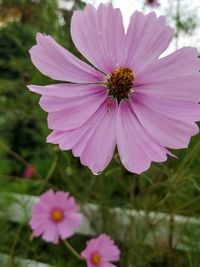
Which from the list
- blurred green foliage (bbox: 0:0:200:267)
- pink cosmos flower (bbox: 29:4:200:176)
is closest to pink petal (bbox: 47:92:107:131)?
pink cosmos flower (bbox: 29:4:200:176)

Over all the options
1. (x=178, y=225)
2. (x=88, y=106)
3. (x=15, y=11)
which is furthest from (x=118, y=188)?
(x=15, y=11)

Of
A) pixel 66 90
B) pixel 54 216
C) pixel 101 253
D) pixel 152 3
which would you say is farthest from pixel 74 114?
pixel 152 3

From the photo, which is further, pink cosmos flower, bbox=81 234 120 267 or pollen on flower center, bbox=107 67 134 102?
pink cosmos flower, bbox=81 234 120 267

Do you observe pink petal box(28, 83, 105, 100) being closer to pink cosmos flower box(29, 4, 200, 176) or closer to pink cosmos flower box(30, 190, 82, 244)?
pink cosmos flower box(29, 4, 200, 176)

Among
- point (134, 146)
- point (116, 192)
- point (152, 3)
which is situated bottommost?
point (116, 192)

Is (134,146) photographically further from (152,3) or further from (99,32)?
(152,3)

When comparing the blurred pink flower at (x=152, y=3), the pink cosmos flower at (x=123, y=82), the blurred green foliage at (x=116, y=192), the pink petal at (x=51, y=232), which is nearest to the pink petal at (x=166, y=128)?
the pink cosmos flower at (x=123, y=82)

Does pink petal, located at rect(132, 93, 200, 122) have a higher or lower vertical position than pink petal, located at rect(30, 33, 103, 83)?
lower
